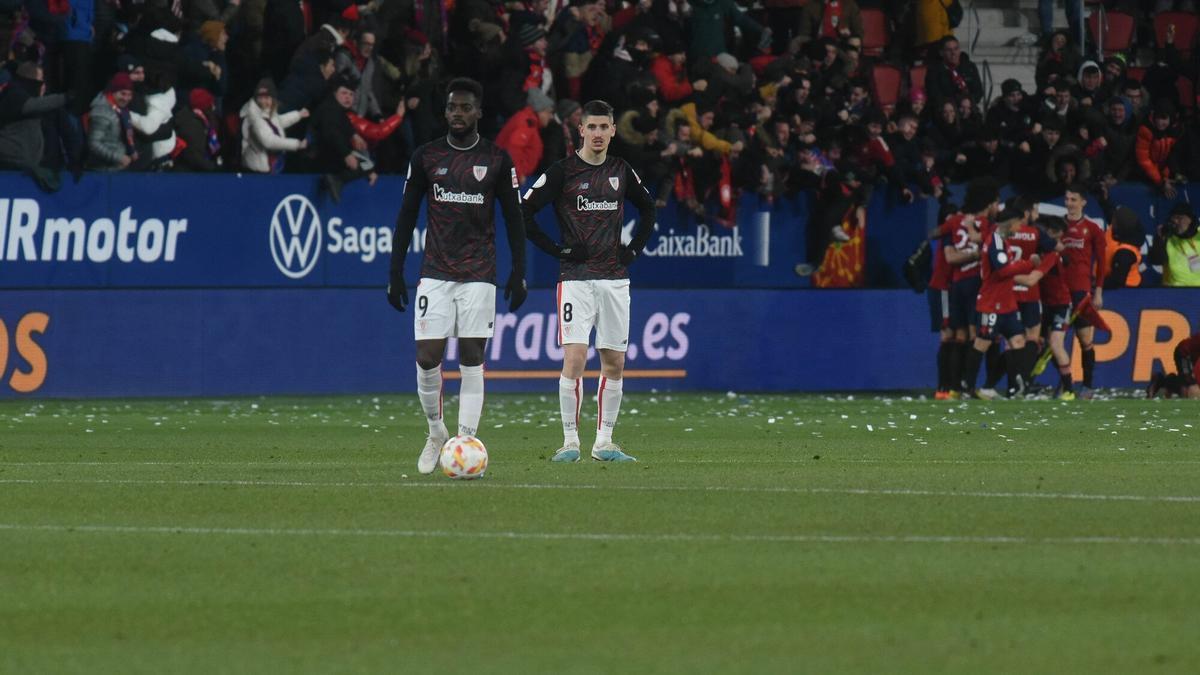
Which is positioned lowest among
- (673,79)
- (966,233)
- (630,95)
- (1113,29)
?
(966,233)

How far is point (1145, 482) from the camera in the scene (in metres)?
11.7

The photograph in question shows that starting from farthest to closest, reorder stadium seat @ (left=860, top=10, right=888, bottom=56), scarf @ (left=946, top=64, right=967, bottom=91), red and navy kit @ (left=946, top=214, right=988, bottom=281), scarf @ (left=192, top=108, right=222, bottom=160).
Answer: stadium seat @ (left=860, top=10, right=888, bottom=56)
scarf @ (left=946, top=64, right=967, bottom=91)
red and navy kit @ (left=946, top=214, right=988, bottom=281)
scarf @ (left=192, top=108, right=222, bottom=160)

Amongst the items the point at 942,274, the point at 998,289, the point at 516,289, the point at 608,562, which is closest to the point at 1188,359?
the point at 998,289

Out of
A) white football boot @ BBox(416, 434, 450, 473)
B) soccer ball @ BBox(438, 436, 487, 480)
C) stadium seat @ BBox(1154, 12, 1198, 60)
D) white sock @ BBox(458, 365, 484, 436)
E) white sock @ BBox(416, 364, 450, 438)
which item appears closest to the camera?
soccer ball @ BBox(438, 436, 487, 480)

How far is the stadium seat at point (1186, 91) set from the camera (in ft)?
97.5

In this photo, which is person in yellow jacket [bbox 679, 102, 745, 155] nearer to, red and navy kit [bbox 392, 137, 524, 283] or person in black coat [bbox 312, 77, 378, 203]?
person in black coat [bbox 312, 77, 378, 203]

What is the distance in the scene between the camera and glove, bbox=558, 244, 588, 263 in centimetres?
1412

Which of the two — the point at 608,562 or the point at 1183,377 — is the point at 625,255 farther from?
the point at 1183,377

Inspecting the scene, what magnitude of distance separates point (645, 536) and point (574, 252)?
5325 millimetres

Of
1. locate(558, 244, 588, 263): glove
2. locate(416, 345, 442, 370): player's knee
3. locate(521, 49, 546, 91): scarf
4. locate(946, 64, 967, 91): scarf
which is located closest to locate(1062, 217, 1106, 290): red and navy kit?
locate(946, 64, 967, 91): scarf

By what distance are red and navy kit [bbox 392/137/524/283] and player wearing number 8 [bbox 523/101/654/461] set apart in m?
1.33

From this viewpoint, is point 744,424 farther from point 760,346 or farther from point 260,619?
point 260,619

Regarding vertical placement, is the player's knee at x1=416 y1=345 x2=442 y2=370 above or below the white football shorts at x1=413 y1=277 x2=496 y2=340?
below

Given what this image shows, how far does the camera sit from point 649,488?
37.2 ft
